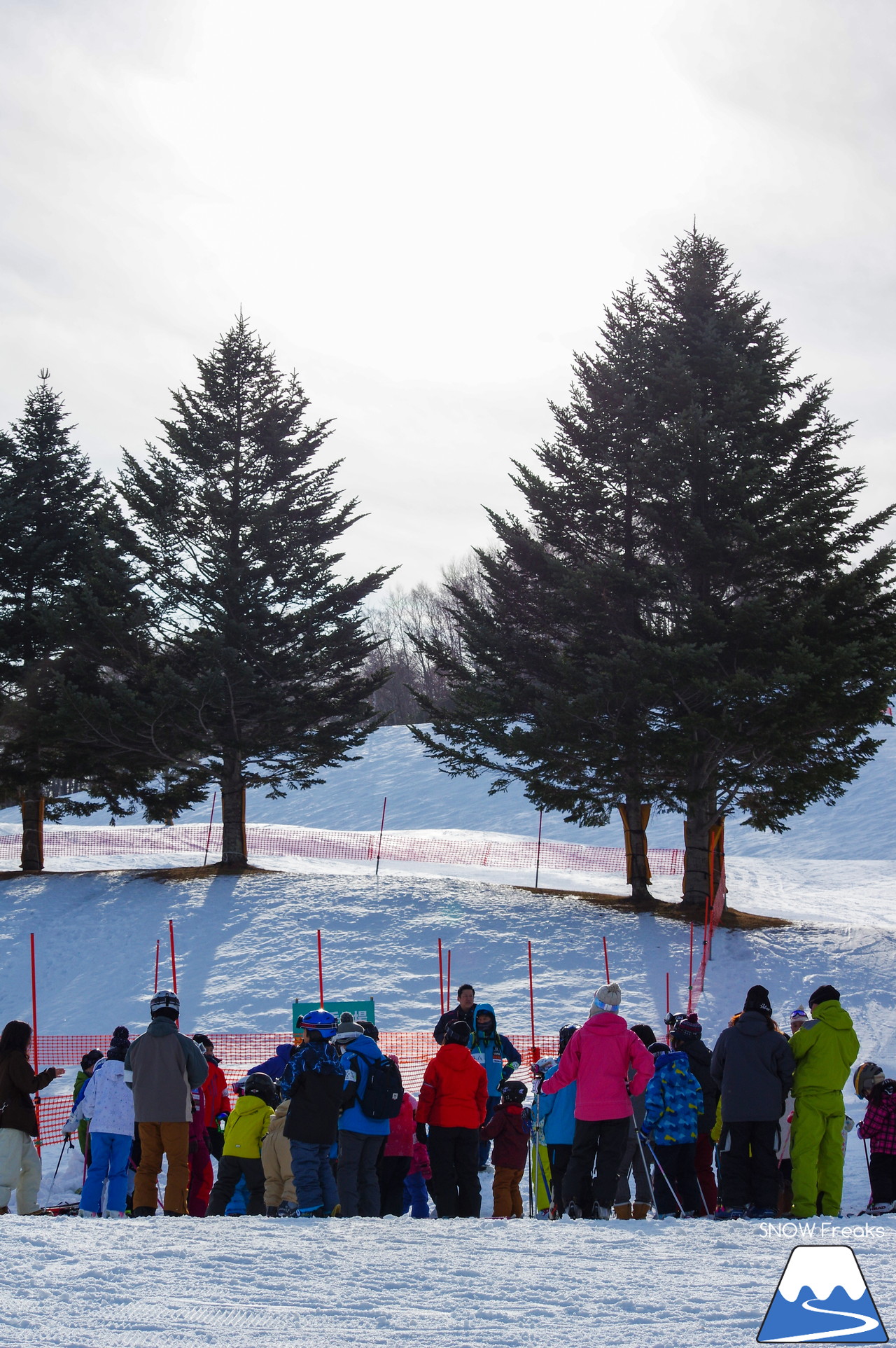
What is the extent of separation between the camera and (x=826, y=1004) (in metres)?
7.69

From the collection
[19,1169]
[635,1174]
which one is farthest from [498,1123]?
[19,1169]

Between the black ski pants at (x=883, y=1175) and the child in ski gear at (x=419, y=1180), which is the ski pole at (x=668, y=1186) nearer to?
the black ski pants at (x=883, y=1175)

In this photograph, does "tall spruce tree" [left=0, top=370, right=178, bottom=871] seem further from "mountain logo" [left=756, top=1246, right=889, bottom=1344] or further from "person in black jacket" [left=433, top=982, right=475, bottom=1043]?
"mountain logo" [left=756, top=1246, right=889, bottom=1344]

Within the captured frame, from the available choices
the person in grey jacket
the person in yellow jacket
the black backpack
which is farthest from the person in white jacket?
the black backpack

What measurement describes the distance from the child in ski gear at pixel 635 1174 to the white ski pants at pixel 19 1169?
3.80m

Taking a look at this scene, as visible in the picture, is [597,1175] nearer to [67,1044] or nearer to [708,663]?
[67,1044]

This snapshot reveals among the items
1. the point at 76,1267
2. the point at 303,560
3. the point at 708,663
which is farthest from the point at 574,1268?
the point at 303,560

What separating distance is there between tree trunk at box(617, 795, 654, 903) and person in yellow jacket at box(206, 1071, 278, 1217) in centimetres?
1467

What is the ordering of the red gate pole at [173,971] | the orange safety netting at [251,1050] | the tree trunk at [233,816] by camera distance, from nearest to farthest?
the orange safety netting at [251,1050] → the red gate pole at [173,971] → the tree trunk at [233,816]

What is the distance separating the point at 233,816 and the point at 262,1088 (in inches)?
682

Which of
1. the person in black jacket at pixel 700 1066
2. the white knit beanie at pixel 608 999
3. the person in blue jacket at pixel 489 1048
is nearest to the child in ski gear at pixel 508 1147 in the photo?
the person in blue jacket at pixel 489 1048

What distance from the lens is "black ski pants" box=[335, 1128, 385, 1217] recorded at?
762 cm

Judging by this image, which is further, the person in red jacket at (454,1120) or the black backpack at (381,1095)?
the person in red jacket at (454,1120)

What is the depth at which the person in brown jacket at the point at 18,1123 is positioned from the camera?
802 cm
